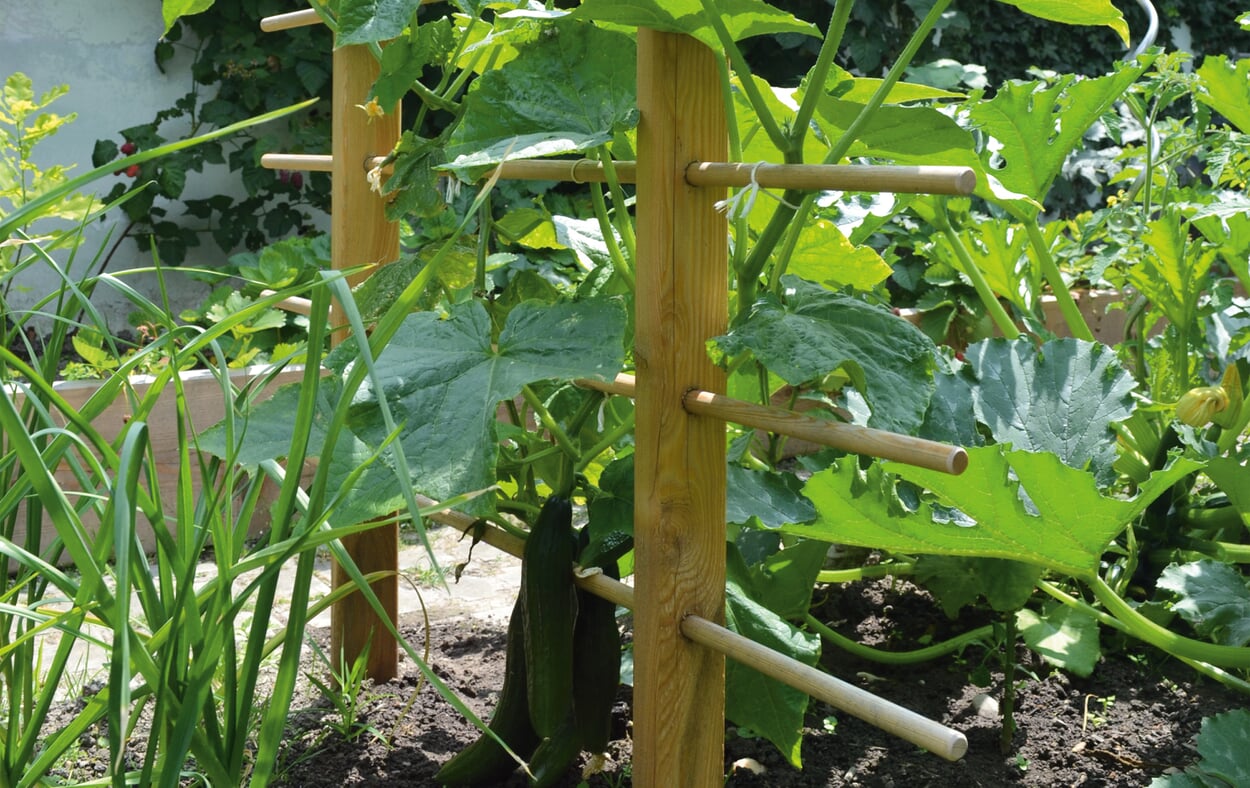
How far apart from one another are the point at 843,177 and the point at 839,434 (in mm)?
231

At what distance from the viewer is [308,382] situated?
1029 mm

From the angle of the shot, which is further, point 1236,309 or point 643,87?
point 1236,309

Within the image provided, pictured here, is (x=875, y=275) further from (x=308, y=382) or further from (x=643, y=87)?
(x=308, y=382)

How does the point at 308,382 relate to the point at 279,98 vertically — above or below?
below

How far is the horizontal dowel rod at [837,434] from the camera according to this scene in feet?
3.28

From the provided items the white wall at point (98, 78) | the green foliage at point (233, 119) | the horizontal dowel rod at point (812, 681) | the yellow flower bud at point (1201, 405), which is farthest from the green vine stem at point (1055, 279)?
the white wall at point (98, 78)

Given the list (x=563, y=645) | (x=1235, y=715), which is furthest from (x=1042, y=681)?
(x=563, y=645)

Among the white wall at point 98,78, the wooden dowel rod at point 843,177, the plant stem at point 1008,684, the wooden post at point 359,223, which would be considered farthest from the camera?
the white wall at point 98,78

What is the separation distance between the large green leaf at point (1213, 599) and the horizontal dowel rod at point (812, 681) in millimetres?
584

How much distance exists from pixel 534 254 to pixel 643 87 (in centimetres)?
289

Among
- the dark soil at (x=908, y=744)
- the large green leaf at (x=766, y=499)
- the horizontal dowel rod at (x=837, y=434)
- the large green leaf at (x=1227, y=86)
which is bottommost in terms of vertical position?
the dark soil at (x=908, y=744)

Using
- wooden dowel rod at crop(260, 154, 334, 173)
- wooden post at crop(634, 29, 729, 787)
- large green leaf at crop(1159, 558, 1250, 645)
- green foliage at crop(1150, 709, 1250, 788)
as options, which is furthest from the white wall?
green foliage at crop(1150, 709, 1250, 788)

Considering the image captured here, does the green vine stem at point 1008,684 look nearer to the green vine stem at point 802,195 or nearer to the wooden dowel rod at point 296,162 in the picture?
the green vine stem at point 802,195

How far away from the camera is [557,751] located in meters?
1.50
